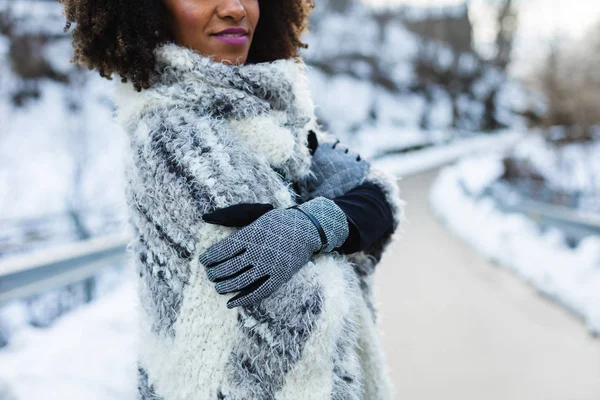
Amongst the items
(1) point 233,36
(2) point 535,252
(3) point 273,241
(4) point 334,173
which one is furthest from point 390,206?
(2) point 535,252

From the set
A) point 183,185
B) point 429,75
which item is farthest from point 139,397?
point 429,75

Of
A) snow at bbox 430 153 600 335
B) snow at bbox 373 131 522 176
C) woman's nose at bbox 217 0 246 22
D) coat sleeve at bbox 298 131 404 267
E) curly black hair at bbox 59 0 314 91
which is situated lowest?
snow at bbox 373 131 522 176

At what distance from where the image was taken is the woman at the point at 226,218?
1112mm

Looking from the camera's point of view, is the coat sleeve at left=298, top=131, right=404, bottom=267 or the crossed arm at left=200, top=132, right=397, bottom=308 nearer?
the crossed arm at left=200, top=132, right=397, bottom=308

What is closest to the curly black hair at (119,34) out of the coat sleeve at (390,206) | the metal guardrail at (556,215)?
the coat sleeve at (390,206)

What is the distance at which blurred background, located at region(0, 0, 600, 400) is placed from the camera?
9.62ft

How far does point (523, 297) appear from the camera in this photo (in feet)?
17.1

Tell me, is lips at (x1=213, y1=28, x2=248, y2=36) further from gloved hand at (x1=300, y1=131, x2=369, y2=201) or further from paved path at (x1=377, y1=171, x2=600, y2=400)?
paved path at (x1=377, y1=171, x2=600, y2=400)

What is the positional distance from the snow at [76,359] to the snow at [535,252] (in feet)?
12.3

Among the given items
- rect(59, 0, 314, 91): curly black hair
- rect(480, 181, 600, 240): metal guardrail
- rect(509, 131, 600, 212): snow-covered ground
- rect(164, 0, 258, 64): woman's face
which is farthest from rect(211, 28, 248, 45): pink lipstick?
rect(509, 131, 600, 212): snow-covered ground

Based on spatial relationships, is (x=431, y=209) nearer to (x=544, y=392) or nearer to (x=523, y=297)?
(x=523, y=297)

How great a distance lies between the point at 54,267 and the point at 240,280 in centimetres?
276

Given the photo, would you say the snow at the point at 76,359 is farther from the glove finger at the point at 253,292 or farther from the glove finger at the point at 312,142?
the glove finger at the point at 312,142

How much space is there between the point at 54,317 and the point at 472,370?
123 inches
